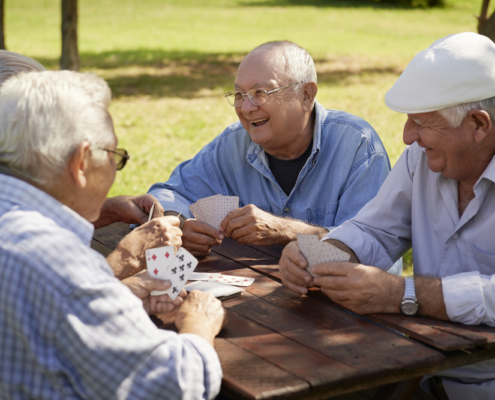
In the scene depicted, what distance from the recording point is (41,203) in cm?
155

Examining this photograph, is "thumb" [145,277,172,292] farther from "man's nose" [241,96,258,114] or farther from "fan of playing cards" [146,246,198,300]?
"man's nose" [241,96,258,114]

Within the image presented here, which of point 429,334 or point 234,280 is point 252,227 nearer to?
point 234,280

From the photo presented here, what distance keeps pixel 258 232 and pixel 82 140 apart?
134 centimetres

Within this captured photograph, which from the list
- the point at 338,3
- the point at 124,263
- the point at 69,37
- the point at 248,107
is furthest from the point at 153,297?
the point at 338,3

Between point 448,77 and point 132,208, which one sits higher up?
point 448,77

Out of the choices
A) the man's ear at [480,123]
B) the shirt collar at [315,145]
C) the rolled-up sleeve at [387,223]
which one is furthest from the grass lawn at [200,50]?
the man's ear at [480,123]

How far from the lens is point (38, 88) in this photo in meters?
1.56

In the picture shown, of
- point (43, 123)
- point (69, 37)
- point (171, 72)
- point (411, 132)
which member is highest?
point (43, 123)

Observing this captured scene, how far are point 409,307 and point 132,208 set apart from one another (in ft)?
4.91

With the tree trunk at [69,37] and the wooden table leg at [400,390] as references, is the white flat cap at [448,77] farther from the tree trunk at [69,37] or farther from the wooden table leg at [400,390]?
the tree trunk at [69,37]

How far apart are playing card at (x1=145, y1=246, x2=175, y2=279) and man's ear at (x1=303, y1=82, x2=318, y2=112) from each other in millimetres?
1572

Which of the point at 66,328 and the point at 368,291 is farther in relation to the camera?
the point at 368,291

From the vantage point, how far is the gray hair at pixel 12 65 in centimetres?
251

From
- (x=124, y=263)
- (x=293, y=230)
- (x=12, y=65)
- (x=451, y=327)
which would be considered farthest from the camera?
(x=293, y=230)
